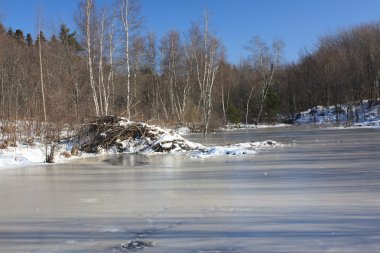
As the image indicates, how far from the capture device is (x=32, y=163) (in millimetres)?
14664

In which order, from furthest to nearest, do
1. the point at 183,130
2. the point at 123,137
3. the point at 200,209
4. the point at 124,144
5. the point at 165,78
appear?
the point at 165,78
the point at 183,130
the point at 123,137
the point at 124,144
the point at 200,209

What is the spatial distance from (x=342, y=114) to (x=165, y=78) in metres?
21.7

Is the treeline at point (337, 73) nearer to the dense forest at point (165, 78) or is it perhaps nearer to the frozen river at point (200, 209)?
the dense forest at point (165, 78)

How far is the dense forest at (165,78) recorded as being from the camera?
27469 mm

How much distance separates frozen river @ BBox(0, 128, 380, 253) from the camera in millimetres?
4723

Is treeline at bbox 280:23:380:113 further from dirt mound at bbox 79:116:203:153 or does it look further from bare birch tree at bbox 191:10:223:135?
dirt mound at bbox 79:116:203:153

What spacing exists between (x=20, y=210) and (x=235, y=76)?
220ft

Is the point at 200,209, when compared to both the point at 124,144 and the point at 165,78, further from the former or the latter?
the point at 165,78

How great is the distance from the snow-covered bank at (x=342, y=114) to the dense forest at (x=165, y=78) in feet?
5.02

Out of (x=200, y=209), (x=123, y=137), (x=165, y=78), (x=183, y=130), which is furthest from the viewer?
(x=165, y=78)

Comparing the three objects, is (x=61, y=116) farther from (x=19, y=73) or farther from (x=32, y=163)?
(x=19, y=73)

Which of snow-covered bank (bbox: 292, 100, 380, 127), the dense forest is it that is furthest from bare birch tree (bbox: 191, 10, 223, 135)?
snow-covered bank (bbox: 292, 100, 380, 127)

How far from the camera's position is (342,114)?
176 feet

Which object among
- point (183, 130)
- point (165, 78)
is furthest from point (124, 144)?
point (165, 78)
